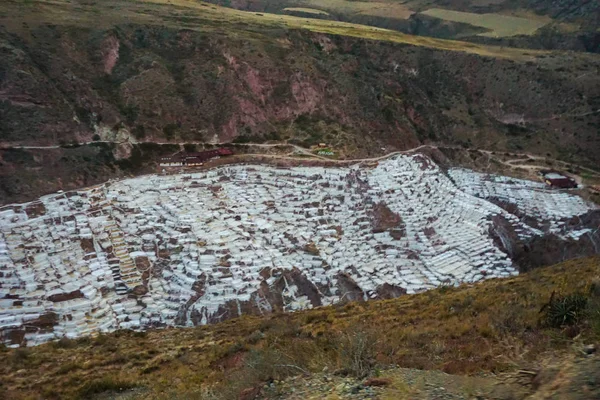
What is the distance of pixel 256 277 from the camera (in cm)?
4103

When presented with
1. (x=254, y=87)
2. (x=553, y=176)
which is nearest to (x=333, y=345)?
(x=254, y=87)

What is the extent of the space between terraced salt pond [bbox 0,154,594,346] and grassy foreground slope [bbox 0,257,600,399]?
8.07 m

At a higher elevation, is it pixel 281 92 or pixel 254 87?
pixel 254 87

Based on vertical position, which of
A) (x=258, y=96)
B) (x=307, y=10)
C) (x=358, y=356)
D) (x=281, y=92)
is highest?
(x=307, y=10)

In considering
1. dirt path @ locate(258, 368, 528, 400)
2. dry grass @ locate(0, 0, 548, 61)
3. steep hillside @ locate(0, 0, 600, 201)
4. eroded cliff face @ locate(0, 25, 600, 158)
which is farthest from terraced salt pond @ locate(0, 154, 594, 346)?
dry grass @ locate(0, 0, 548, 61)

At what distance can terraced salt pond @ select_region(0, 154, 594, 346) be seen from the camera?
37344 millimetres

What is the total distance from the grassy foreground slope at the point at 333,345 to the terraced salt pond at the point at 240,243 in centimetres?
807

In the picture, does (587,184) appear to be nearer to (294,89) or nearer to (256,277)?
(294,89)

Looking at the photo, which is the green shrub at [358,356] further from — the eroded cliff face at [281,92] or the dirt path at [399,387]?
the eroded cliff face at [281,92]

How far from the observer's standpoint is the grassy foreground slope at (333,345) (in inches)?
594

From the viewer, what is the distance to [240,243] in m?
44.4

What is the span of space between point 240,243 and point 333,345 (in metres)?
26.4

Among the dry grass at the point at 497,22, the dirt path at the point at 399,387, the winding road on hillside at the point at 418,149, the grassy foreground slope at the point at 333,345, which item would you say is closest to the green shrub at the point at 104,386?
the grassy foreground slope at the point at 333,345

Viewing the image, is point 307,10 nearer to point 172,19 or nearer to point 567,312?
point 172,19
